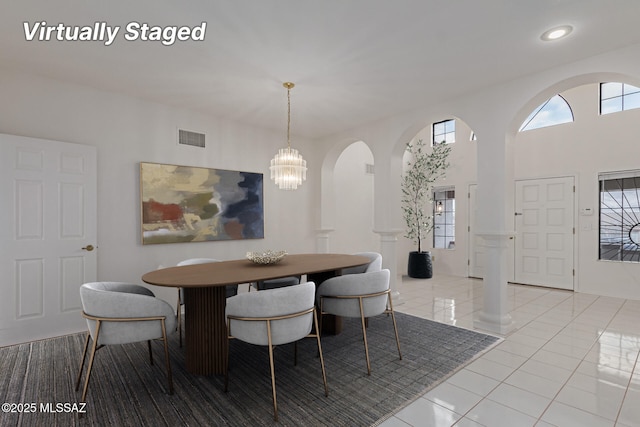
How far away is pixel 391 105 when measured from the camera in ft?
13.2

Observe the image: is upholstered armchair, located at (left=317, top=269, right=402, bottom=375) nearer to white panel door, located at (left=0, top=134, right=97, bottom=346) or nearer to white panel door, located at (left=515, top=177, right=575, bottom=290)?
white panel door, located at (left=0, top=134, right=97, bottom=346)

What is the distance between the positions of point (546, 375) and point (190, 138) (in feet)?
15.2

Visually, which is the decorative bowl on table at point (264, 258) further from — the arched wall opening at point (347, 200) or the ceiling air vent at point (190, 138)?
the arched wall opening at point (347, 200)

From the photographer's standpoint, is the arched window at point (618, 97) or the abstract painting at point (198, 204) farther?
the arched window at point (618, 97)

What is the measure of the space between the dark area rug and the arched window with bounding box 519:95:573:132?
14.2 ft

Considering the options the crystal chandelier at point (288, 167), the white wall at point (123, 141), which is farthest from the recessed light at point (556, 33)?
the white wall at point (123, 141)

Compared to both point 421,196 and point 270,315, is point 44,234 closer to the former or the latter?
point 270,315

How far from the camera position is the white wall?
3160 millimetres

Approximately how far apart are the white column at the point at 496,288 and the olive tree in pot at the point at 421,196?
2822 millimetres

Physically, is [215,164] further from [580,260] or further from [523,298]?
[580,260]

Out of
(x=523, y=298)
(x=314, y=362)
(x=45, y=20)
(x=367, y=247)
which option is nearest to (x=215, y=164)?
(x=45, y=20)

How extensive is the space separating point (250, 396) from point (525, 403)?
1.86 meters

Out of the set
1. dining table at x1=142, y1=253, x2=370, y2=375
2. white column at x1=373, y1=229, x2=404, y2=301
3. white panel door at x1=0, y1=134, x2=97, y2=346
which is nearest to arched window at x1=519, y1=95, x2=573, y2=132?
white column at x1=373, y1=229, x2=404, y2=301

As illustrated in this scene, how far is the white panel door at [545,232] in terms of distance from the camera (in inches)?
206
